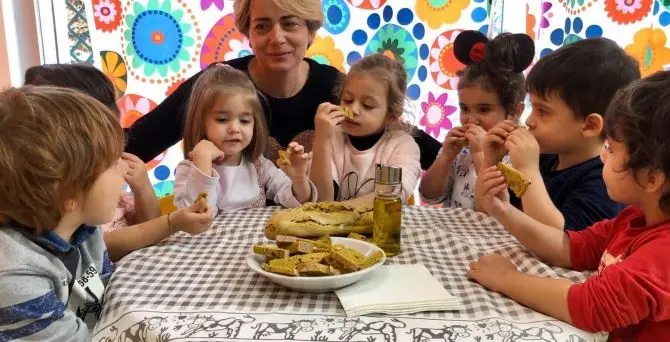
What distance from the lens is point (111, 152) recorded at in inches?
39.3

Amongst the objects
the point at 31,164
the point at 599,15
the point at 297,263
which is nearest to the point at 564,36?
the point at 599,15

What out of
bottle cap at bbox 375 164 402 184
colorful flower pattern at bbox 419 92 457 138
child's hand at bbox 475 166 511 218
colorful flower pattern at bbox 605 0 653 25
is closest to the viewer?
bottle cap at bbox 375 164 402 184

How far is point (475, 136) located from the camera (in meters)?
1.64

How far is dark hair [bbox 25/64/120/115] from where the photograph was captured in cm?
148

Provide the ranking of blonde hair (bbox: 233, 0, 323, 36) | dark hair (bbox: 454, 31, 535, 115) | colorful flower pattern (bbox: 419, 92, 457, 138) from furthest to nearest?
colorful flower pattern (bbox: 419, 92, 457, 138)
blonde hair (bbox: 233, 0, 323, 36)
dark hair (bbox: 454, 31, 535, 115)

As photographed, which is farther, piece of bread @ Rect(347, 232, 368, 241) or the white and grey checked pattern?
piece of bread @ Rect(347, 232, 368, 241)

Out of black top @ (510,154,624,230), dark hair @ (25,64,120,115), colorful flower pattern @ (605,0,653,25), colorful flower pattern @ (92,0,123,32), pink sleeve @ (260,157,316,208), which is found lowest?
pink sleeve @ (260,157,316,208)

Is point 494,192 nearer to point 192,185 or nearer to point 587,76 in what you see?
point 587,76

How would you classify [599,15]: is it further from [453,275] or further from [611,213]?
[453,275]

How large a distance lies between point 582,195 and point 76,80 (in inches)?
50.8

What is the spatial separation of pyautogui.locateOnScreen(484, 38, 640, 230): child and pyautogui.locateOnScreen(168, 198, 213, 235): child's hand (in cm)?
69

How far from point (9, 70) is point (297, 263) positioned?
1.88 m

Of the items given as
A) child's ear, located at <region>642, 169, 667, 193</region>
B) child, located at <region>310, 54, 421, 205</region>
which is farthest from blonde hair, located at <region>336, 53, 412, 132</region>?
child's ear, located at <region>642, 169, 667, 193</region>

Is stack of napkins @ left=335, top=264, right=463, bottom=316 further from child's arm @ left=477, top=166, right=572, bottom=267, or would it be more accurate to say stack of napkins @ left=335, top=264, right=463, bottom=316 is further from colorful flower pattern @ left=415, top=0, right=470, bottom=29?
colorful flower pattern @ left=415, top=0, right=470, bottom=29
